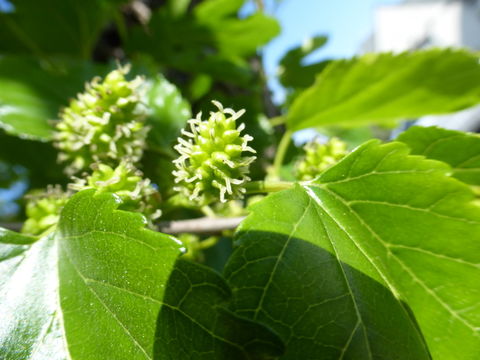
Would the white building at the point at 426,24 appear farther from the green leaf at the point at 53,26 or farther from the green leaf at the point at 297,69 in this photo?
the green leaf at the point at 53,26

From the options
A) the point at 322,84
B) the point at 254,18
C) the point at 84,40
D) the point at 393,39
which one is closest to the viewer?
the point at 322,84

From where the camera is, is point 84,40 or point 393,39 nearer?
point 84,40

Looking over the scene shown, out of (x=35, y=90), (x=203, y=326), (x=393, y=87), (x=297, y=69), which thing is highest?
(x=297, y=69)

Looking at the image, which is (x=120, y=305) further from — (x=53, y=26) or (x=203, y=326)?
(x=53, y=26)

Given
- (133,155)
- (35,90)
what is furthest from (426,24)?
(133,155)

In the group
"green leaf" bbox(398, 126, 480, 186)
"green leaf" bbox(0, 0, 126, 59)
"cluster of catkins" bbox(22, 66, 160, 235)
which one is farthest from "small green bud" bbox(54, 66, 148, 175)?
"green leaf" bbox(0, 0, 126, 59)

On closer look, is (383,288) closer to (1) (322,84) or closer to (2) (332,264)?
(2) (332,264)

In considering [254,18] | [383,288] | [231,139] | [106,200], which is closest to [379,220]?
[383,288]
